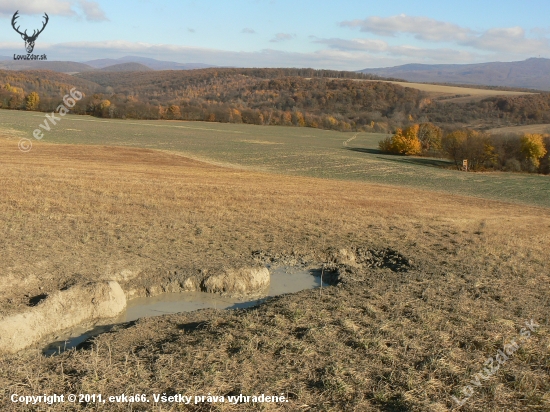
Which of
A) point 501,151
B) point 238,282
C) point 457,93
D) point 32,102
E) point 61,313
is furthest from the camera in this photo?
point 457,93

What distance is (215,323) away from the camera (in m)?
8.61

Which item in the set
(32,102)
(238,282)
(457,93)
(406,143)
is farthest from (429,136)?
(457,93)

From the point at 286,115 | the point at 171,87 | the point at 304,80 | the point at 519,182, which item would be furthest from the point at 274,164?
the point at 171,87

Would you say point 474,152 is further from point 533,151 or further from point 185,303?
point 185,303

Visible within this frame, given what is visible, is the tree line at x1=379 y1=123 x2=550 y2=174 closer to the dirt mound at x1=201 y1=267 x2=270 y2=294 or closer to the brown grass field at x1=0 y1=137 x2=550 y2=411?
the brown grass field at x1=0 y1=137 x2=550 y2=411

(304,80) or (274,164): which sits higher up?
(304,80)

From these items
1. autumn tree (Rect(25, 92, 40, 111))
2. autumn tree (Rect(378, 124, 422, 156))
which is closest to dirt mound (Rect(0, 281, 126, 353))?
autumn tree (Rect(378, 124, 422, 156))

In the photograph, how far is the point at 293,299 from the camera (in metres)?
9.98

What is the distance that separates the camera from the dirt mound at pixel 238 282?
1117 centimetres

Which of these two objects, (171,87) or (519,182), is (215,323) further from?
(171,87)

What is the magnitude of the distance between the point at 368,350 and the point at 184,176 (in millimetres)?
23382

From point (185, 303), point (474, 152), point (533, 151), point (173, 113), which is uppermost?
point (173, 113)

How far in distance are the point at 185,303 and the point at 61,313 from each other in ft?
8.09

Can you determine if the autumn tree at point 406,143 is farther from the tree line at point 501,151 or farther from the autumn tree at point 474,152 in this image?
the autumn tree at point 474,152
